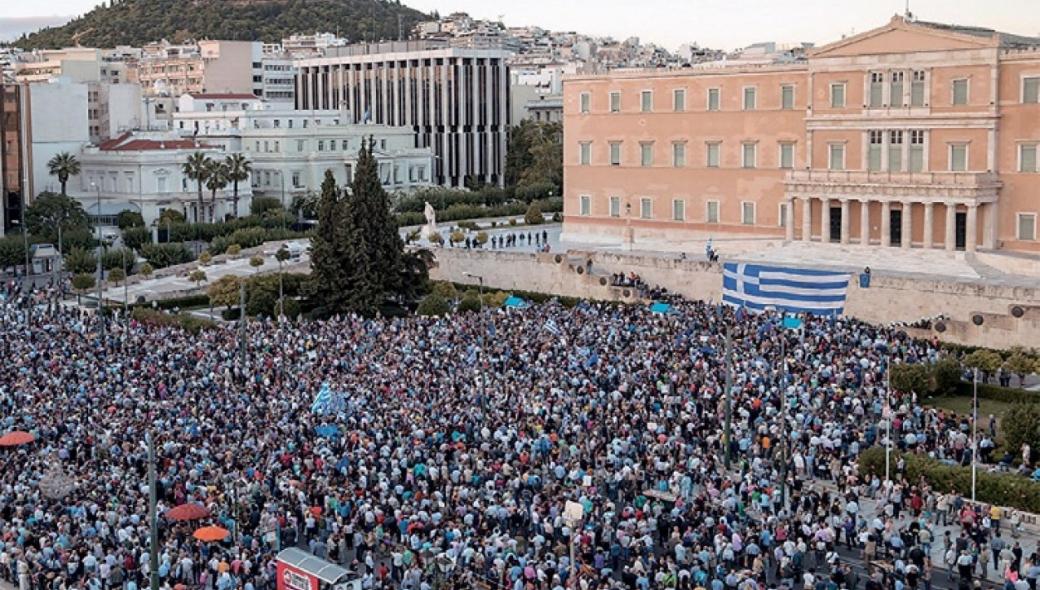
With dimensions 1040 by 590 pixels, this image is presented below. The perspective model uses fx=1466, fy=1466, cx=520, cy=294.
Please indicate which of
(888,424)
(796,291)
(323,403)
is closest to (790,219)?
(796,291)

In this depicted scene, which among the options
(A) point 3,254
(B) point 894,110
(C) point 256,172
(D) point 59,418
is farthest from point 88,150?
(D) point 59,418

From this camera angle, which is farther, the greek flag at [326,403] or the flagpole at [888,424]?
the greek flag at [326,403]

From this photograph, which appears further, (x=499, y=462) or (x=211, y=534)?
(x=499, y=462)

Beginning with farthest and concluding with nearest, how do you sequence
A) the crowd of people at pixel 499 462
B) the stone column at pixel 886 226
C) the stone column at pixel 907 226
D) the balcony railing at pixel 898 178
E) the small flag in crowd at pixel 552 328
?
the stone column at pixel 886 226
the stone column at pixel 907 226
the balcony railing at pixel 898 178
the small flag in crowd at pixel 552 328
the crowd of people at pixel 499 462

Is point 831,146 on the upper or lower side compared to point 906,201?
upper

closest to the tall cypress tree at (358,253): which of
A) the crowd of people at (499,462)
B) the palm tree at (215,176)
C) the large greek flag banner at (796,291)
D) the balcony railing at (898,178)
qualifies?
the crowd of people at (499,462)

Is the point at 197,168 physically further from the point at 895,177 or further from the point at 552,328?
the point at 552,328

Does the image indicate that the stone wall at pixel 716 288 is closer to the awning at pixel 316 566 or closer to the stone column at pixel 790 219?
the stone column at pixel 790 219
